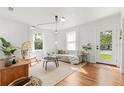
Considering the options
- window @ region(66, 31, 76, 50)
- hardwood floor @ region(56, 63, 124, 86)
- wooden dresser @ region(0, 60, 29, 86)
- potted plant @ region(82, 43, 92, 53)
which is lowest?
hardwood floor @ region(56, 63, 124, 86)

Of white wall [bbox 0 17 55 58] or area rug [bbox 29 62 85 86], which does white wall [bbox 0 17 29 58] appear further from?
area rug [bbox 29 62 85 86]

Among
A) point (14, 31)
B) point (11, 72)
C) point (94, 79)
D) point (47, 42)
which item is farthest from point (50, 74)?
point (47, 42)

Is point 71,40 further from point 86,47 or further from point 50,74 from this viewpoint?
point 50,74

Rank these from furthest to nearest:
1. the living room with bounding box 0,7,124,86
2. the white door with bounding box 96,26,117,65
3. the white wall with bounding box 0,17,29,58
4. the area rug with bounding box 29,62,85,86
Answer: the white door with bounding box 96,26,117,65 → the white wall with bounding box 0,17,29,58 → the living room with bounding box 0,7,124,86 → the area rug with bounding box 29,62,85,86

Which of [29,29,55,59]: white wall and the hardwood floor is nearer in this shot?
the hardwood floor

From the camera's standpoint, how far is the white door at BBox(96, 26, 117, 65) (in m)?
4.70

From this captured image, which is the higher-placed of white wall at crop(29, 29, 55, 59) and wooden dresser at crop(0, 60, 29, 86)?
white wall at crop(29, 29, 55, 59)

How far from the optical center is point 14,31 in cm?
434

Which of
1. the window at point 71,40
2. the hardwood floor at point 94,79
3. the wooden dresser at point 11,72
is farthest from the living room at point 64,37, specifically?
the wooden dresser at point 11,72

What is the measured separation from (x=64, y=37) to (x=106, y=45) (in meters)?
2.49

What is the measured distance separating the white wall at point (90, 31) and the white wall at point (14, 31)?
215 cm

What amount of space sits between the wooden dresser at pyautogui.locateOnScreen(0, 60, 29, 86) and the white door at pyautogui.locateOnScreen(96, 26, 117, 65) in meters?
3.76

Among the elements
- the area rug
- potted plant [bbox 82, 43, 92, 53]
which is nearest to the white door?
potted plant [bbox 82, 43, 92, 53]
